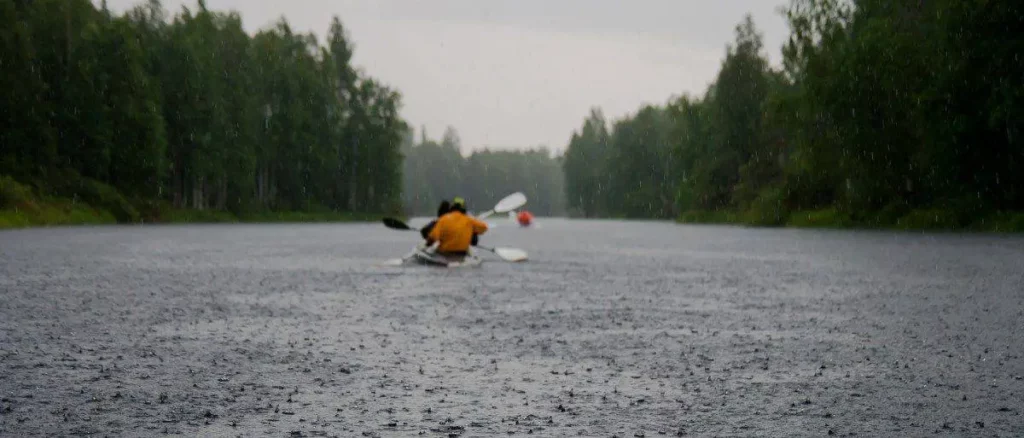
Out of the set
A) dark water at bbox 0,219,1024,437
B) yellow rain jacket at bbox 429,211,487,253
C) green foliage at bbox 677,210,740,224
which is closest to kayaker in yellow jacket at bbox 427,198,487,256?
yellow rain jacket at bbox 429,211,487,253

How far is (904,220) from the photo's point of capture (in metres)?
46.6

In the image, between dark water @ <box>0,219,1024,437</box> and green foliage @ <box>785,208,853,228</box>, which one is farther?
green foliage @ <box>785,208,853,228</box>

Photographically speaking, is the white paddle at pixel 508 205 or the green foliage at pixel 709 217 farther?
the green foliage at pixel 709 217

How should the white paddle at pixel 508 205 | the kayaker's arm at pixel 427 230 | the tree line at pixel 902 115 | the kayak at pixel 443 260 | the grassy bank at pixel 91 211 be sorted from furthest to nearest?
the grassy bank at pixel 91 211
the tree line at pixel 902 115
the white paddle at pixel 508 205
the kayaker's arm at pixel 427 230
the kayak at pixel 443 260

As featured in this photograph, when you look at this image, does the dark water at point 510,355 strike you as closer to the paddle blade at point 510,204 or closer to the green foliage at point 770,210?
the paddle blade at point 510,204

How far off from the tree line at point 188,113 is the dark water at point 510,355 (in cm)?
4933

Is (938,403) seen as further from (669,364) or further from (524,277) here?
(524,277)

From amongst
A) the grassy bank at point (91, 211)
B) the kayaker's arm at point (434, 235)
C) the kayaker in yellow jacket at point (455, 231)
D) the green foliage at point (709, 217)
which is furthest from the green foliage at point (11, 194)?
the green foliage at point (709, 217)

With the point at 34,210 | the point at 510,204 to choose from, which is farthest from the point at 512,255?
the point at 34,210

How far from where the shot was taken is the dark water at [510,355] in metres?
5.63

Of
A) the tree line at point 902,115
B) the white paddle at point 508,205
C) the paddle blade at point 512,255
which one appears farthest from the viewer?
the tree line at point 902,115

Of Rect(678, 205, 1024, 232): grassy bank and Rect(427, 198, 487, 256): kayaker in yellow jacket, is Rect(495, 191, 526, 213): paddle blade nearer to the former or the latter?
Rect(427, 198, 487, 256): kayaker in yellow jacket

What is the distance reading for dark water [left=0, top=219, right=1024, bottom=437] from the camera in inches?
222

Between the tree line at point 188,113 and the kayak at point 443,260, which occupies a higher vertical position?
the tree line at point 188,113
